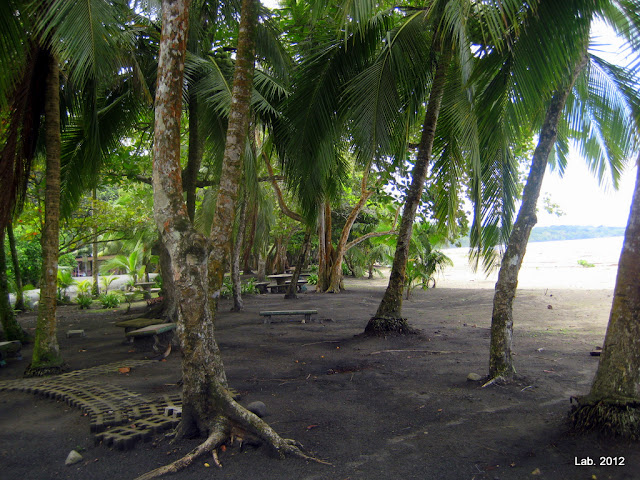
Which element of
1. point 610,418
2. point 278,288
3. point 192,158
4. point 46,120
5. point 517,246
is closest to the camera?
point 610,418

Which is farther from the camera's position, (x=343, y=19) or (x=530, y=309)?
(x=530, y=309)

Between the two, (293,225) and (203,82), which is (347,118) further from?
(293,225)

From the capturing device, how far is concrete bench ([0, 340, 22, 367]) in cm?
720

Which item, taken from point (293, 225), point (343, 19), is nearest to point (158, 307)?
point (343, 19)

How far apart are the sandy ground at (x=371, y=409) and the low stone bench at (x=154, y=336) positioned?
0.81 ft

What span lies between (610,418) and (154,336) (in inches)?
Result: 259

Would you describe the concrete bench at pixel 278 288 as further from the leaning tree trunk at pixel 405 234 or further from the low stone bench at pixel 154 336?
the leaning tree trunk at pixel 405 234

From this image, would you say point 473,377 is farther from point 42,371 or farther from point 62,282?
point 62,282

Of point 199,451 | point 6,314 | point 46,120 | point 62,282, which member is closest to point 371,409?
point 199,451

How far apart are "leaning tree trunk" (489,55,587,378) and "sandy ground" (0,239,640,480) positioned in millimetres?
373

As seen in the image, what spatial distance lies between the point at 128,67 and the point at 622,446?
26.8 feet

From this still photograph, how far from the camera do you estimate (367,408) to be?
4602 mm

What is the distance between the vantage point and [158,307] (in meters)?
10.7

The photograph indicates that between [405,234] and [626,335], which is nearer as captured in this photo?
[626,335]
